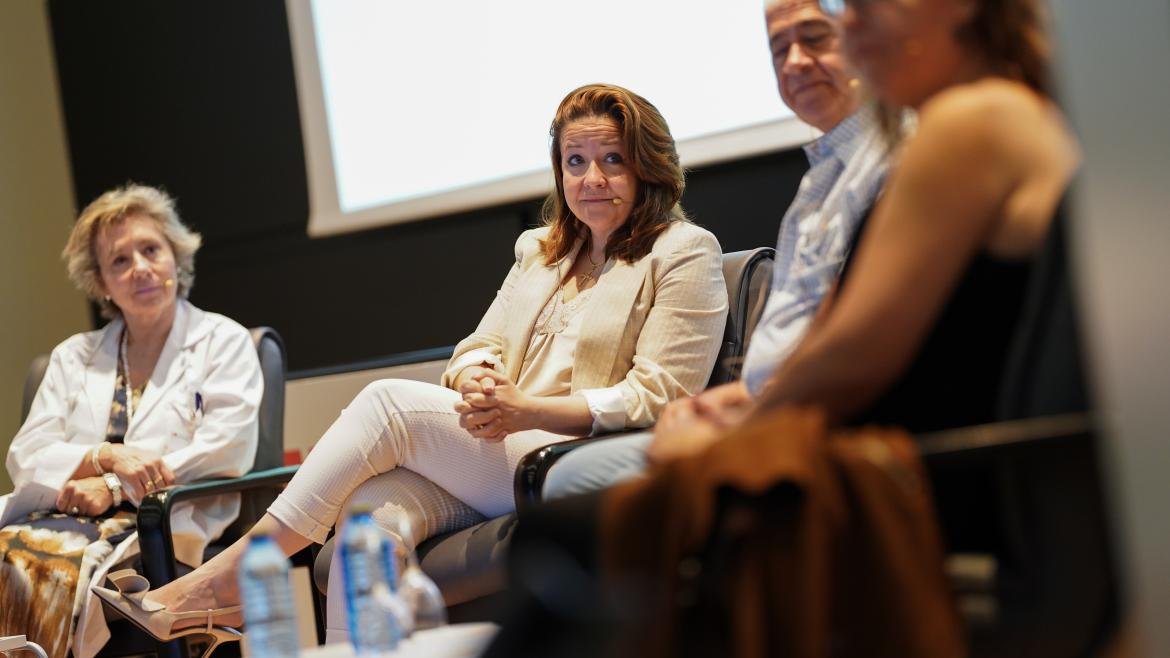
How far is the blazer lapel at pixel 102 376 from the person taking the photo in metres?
3.52

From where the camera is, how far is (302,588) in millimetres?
4391

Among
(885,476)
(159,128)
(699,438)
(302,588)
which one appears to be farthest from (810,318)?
(159,128)

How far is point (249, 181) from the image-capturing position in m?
4.93

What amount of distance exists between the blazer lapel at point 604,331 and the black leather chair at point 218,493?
912 mm

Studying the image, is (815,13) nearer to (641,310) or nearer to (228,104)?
(641,310)

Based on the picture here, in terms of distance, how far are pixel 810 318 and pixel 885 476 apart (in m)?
0.68

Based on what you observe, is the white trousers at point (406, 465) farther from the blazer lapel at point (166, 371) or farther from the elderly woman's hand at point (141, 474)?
the blazer lapel at point (166, 371)

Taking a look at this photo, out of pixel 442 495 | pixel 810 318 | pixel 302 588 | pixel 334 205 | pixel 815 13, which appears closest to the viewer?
pixel 810 318

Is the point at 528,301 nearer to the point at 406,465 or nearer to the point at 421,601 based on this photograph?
the point at 406,465

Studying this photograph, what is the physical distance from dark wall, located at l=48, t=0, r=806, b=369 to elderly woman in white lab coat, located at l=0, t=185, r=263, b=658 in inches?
39.4

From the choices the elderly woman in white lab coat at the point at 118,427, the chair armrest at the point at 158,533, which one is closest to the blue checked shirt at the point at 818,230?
the chair armrest at the point at 158,533

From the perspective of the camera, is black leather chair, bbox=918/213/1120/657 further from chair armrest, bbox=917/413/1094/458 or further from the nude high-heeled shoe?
the nude high-heeled shoe

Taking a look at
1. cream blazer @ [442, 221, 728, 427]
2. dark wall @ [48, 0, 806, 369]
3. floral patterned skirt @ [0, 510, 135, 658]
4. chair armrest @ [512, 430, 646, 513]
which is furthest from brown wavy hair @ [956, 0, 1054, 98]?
dark wall @ [48, 0, 806, 369]

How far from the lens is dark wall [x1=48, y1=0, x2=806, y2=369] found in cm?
461
